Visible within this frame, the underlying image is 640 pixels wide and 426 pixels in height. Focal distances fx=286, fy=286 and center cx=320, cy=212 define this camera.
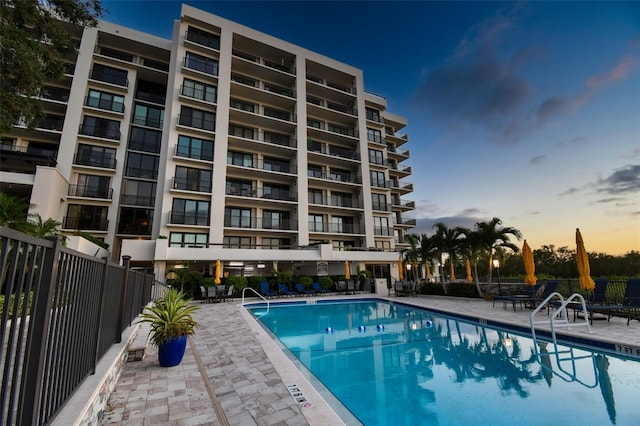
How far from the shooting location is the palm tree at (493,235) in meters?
14.4

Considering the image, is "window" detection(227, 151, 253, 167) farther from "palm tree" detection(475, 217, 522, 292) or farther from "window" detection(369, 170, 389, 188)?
"palm tree" detection(475, 217, 522, 292)

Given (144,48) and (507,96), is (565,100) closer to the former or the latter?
(507,96)

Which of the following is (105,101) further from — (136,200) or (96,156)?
(136,200)

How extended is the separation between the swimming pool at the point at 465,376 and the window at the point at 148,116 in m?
22.7

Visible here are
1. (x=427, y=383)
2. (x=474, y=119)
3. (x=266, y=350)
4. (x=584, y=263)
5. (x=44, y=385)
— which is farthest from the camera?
(x=474, y=119)

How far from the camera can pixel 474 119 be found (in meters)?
21.3

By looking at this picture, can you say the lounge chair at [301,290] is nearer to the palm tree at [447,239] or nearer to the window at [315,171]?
the palm tree at [447,239]

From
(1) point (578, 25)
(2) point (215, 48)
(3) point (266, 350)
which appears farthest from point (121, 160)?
(1) point (578, 25)

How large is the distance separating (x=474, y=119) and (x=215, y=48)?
71.2ft

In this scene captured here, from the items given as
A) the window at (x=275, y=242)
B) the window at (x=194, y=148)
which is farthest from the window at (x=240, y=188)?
the window at (x=275, y=242)

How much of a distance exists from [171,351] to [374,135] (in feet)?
99.3

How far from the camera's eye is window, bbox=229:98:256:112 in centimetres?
2574

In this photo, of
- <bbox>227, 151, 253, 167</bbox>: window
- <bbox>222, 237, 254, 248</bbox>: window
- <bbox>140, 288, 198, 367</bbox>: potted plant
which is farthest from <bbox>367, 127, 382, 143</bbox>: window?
<bbox>140, 288, 198, 367</bbox>: potted plant

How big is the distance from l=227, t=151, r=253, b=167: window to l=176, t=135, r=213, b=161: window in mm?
2093
